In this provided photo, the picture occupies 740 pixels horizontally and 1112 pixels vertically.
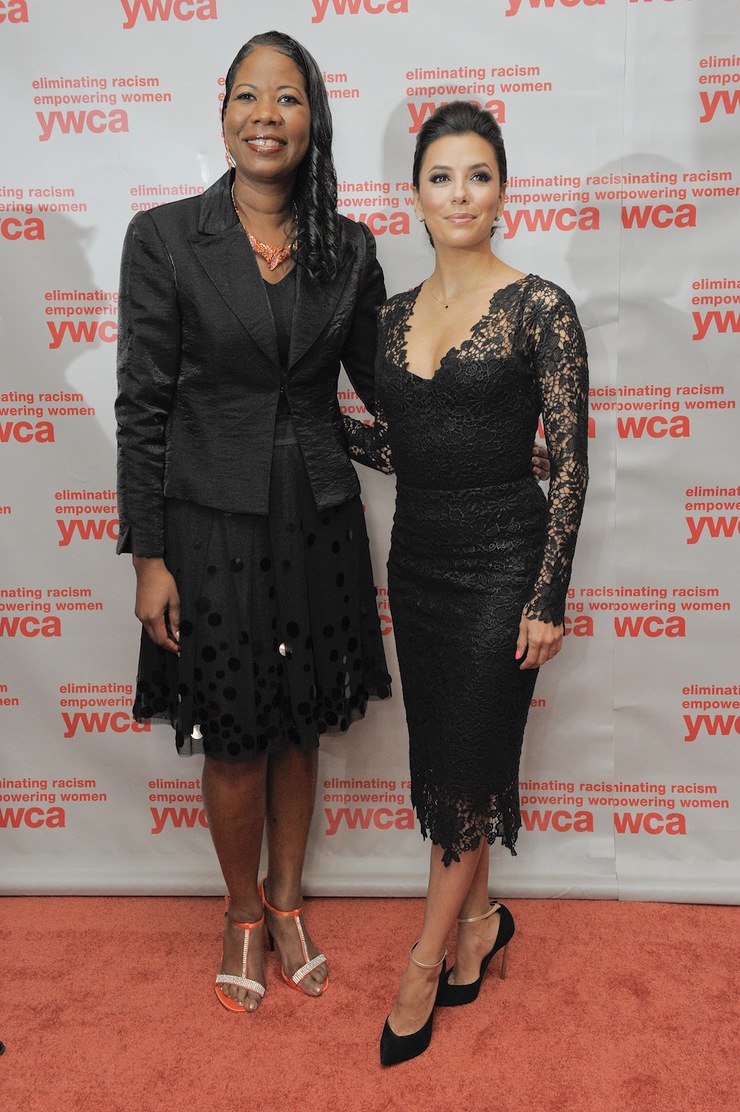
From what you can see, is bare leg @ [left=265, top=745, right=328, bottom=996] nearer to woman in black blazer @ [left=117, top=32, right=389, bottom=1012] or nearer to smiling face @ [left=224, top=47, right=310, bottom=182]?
woman in black blazer @ [left=117, top=32, right=389, bottom=1012]

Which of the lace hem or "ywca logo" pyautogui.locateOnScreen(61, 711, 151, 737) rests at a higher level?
the lace hem

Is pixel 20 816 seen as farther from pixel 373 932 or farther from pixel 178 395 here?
pixel 178 395

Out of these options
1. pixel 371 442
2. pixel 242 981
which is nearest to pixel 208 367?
pixel 371 442

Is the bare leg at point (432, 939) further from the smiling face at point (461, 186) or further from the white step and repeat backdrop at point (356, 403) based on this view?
the smiling face at point (461, 186)

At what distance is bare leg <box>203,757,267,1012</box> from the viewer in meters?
2.13

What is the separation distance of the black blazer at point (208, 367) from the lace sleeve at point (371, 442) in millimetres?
96

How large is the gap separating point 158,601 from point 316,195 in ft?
2.96

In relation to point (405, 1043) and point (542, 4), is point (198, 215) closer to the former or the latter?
point (542, 4)

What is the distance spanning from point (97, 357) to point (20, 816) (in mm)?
→ 1330

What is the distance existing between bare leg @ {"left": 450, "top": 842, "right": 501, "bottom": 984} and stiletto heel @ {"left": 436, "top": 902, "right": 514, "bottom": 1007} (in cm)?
1

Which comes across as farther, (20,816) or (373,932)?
(20,816)

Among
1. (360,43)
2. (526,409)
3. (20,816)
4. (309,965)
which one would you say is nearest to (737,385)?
(526,409)

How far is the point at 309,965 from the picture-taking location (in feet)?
7.38

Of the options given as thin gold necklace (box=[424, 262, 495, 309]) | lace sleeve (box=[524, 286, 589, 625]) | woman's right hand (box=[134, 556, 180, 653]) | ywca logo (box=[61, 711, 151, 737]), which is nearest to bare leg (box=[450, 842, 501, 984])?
lace sleeve (box=[524, 286, 589, 625])
